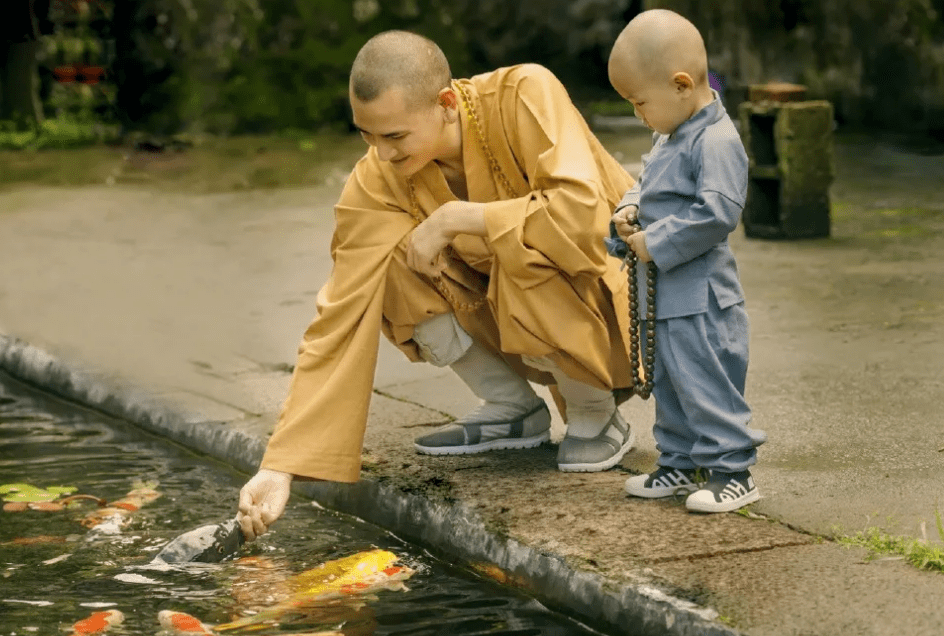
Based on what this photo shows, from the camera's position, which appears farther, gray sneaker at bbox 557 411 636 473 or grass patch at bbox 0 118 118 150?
grass patch at bbox 0 118 118 150

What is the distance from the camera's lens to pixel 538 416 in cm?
409

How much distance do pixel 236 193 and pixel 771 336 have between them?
187 inches

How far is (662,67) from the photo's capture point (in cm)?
327

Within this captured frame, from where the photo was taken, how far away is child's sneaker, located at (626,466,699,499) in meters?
3.48

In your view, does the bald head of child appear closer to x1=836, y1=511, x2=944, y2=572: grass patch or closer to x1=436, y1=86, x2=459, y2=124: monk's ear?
x1=436, y1=86, x2=459, y2=124: monk's ear

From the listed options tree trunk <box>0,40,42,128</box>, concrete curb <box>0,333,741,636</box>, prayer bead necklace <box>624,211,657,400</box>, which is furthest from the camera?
tree trunk <box>0,40,42,128</box>

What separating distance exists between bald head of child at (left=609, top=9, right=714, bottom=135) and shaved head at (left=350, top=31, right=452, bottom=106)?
474 mm

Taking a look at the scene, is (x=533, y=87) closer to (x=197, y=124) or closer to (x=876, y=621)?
(x=876, y=621)

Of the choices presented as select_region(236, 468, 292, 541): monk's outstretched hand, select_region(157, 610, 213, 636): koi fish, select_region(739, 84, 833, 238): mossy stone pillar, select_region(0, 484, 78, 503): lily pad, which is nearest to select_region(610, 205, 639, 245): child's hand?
select_region(236, 468, 292, 541): monk's outstretched hand

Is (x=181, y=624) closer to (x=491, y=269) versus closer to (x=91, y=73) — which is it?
(x=491, y=269)

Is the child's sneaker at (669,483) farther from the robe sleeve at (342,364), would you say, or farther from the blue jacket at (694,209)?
the robe sleeve at (342,364)

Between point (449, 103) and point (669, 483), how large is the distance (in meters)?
1.02

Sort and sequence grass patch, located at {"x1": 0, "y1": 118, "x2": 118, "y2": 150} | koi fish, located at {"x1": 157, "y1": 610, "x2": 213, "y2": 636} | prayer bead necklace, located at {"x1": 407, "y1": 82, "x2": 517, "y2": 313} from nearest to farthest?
koi fish, located at {"x1": 157, "y1": 610, "x2": 213, "y2": 636} < prayer bead necklace, located at {"x1": 407, "y1": 82, "x2": 517, "y2": 313} < grass patch, located at {"x1": 0, "y1": 118, "x2": 118, "y2": 150}

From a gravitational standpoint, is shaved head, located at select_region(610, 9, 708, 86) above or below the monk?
above
